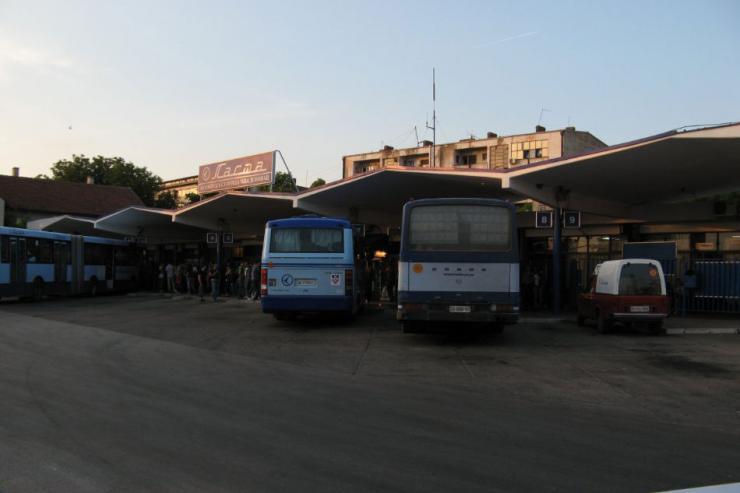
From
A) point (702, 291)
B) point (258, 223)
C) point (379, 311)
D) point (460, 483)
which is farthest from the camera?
point (258, 223)

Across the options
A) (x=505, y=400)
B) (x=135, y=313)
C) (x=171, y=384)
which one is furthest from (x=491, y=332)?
(x=135, y=313)

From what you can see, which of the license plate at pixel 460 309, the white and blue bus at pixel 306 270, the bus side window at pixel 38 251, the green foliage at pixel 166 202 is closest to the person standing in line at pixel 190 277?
the bus side window at pixel 38 251

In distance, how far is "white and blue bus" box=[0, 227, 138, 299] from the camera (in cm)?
2319

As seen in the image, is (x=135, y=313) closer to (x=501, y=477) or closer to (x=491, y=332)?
(x=491, y=332)

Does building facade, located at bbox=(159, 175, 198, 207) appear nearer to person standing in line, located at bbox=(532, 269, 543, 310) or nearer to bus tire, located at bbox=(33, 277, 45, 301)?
bus tire, located at bbox=(33, 277, 45, 301)

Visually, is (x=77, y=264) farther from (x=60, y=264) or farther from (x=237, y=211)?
(x=237, y=211)

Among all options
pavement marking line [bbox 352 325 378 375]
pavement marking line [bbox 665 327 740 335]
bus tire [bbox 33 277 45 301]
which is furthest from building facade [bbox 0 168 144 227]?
pavement marking line [bbox 665 327 740 335]

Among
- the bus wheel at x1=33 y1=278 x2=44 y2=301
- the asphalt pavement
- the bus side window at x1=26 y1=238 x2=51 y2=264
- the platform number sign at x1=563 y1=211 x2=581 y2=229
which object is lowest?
the asphalt pavement

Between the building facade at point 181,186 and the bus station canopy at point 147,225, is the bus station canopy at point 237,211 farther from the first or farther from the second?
the building facade at point 181,186

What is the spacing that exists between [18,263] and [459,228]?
62.3 ft

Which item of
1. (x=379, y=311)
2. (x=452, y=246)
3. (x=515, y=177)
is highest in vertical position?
(x=515, y=177)

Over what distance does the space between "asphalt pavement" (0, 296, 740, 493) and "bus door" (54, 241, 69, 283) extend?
552 inches

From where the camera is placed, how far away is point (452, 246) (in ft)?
41.2

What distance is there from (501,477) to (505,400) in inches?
124
